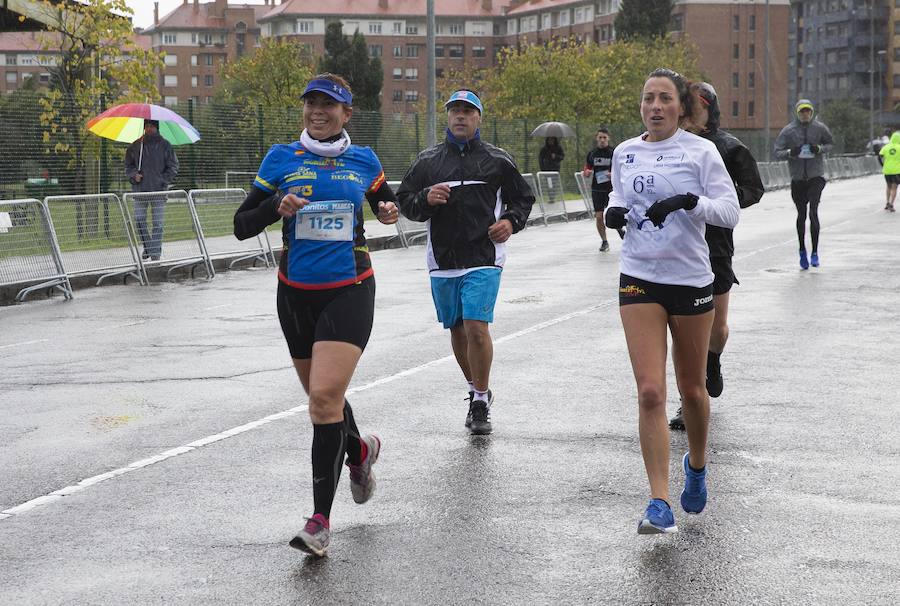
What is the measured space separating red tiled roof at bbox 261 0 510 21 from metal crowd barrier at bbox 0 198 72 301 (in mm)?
139901

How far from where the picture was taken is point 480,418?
7465 millimetres

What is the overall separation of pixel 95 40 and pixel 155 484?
20.0 metres

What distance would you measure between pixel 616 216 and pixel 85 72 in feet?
72.1

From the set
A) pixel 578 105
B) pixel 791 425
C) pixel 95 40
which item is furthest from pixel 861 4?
pixel 791 425

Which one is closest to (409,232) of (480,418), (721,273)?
(480,418)

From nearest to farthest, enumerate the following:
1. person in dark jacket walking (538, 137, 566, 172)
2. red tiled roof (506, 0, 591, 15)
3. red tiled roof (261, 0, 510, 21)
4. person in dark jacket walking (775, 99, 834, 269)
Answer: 1. person in dark jacket walking (775, 99, 834, 269)
2. person in dark jacket walking (538, 137, 566, 172)
3. red tiled roof (506, 0, 591, 15)
4. red tiled roof (261, 0, 510, 21)

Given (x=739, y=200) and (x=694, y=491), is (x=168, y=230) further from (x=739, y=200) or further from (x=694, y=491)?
(x=694, y=491)

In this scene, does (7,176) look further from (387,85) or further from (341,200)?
(387,85)

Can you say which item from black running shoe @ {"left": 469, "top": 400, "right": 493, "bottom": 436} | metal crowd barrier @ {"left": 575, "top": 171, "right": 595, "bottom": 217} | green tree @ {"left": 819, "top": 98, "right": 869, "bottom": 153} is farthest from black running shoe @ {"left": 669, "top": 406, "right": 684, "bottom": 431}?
green tree @ {"left": 819, "top": 98, "right": 869, "bottom": 153}

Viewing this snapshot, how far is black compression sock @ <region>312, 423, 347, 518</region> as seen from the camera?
5191mm

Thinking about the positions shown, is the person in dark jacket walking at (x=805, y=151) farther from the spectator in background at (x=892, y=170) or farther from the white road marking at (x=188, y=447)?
the spectator in background at (x=892, y=170)

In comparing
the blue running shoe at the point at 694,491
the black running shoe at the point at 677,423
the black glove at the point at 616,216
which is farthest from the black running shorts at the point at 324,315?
the black running shoe at the point at 677,423

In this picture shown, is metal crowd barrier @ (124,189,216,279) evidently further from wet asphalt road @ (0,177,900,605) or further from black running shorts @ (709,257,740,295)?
black running shorts @ (709,257,740,295)

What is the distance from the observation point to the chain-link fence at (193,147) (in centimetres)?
2258
